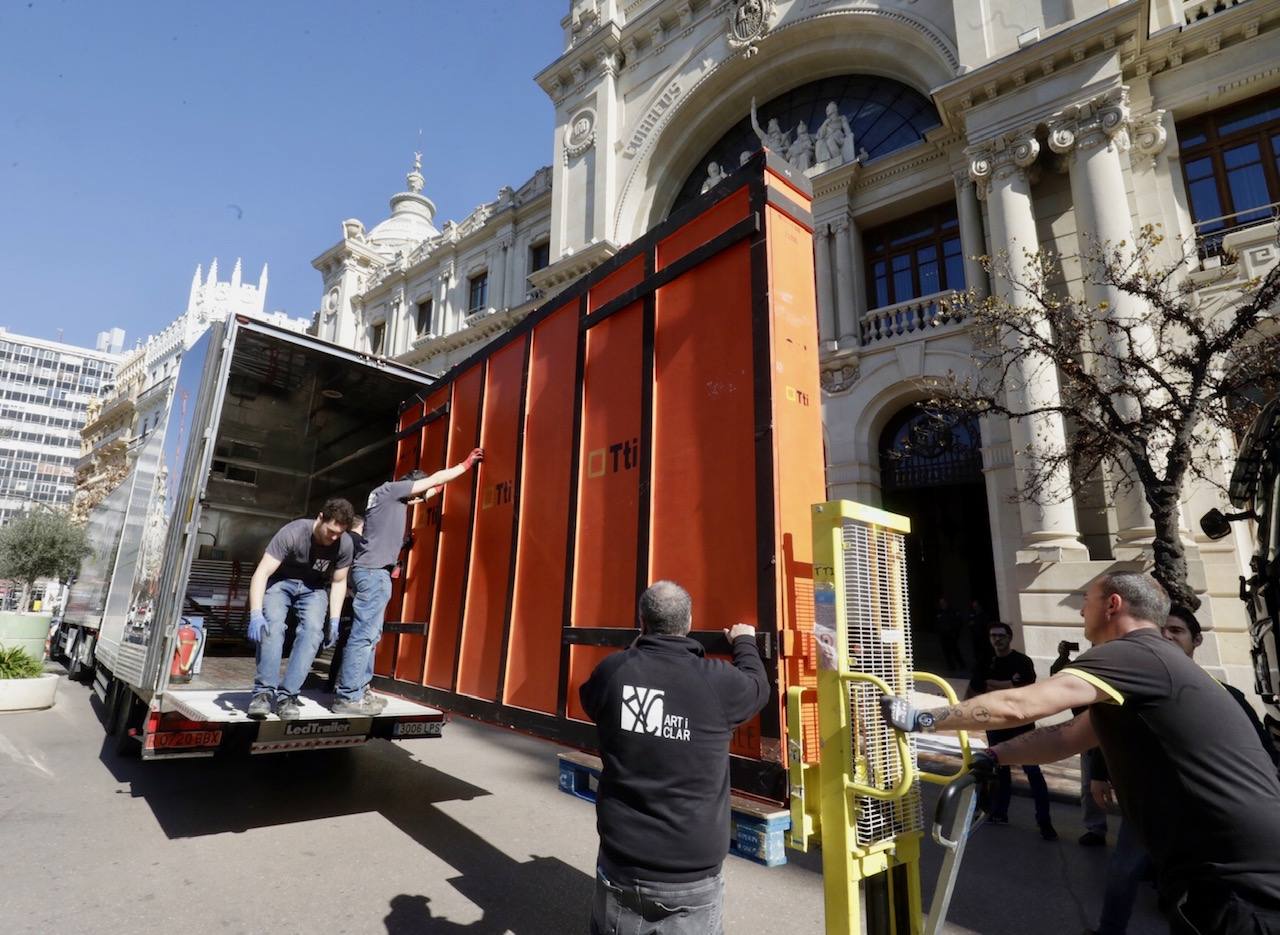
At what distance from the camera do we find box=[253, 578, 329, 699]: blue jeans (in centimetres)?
469

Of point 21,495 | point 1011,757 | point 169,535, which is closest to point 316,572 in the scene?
point 169,535

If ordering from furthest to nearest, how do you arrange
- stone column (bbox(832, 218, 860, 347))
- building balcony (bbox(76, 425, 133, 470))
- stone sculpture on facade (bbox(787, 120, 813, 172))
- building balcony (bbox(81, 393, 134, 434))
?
building balcony (bbox(81, 393, 134, 434))
building balcony (bbox(76, 425, 133, 470))
stone sculpture on facade (bbox(787, 120, 813, 172))
stone column (bbox(832, 218, 860, 347))

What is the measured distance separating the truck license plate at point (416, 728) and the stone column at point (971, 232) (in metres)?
12.2

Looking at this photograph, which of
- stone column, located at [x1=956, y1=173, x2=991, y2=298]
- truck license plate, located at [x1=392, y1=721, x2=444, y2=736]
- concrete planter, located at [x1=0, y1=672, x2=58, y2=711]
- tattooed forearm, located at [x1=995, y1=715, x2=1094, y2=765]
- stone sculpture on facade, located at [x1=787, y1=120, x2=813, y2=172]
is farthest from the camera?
stone sculpture on facade, located at [x1=787, y1=120, x2=813, y2=172]

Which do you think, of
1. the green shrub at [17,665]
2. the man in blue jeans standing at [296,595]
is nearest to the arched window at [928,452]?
the man in blue jeans standing at [296,595]

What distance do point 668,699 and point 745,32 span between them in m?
19.0

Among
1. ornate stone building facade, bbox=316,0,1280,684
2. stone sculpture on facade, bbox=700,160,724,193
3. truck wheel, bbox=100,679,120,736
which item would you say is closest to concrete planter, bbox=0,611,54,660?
truck wheel, bbox=100,679,120,736

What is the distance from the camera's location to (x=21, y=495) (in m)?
80.8

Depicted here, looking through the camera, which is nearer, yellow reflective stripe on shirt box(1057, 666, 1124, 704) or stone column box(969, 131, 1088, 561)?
yellow reflective stripe on shirt box(1057, 666, 1124, 704)

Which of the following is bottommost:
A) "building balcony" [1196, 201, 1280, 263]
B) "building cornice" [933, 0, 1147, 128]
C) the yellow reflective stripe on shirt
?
the yellow reflective stripe on shirt

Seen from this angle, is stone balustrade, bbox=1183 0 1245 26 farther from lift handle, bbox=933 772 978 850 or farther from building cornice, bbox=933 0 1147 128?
lift handle, bbox=933 772 978 850

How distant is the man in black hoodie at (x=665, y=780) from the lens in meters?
2.26

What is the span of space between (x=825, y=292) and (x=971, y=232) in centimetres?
307

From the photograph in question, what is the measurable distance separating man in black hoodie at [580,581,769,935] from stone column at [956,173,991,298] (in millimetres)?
12656
